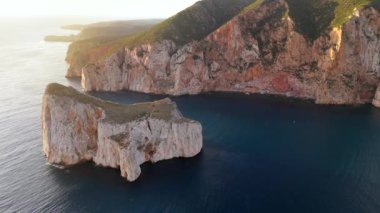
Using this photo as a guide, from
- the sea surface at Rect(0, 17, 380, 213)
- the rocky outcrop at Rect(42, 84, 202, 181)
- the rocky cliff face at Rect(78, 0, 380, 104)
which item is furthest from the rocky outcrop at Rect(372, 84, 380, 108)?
the rocky outcrop at Rect(42, 84, 202, 181)

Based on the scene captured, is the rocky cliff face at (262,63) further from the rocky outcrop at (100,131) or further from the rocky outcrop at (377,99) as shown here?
the rocky outcrop at (100,131)

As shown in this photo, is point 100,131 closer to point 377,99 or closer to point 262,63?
point 262,63

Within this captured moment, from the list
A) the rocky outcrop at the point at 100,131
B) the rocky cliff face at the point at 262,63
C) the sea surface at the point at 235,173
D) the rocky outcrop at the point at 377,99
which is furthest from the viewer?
the rocky cliff face at the point at 262,63

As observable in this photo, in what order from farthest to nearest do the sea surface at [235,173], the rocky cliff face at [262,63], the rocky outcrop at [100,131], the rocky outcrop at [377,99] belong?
1. the rocky cliff face at [262,63]
2. the rocky outcrop at [377,99]
3. the rocky outcrop at [100,131]
4. the sea surface at [235,173]

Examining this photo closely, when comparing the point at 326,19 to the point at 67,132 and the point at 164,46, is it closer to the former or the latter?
the point at 164,46

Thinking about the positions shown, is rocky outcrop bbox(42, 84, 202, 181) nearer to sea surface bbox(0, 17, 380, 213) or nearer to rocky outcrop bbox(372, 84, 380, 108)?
sea surface bbox(0, 17, 380, 213)

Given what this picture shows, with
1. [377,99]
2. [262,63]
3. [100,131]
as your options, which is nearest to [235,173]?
[100,131]

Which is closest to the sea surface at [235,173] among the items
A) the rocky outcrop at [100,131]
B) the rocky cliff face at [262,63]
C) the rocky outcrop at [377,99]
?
the rocky outcrop at [100,131]
